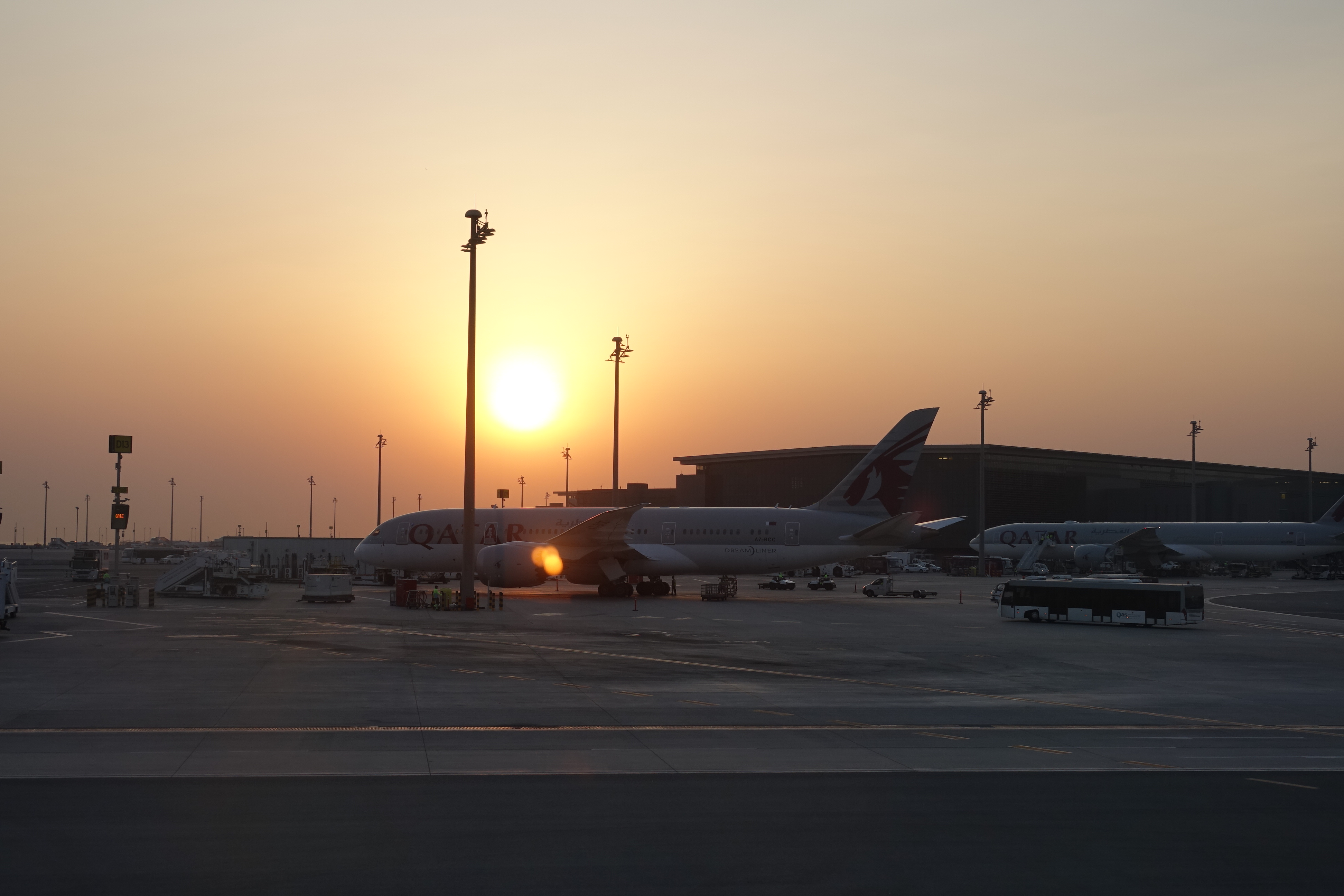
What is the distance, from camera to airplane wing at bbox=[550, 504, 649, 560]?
168ft

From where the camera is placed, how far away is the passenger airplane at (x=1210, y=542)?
8562 cm

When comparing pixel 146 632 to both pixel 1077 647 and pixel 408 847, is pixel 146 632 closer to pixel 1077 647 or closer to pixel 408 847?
pixel 408 847

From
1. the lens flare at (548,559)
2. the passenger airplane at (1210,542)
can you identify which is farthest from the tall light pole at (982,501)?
the lens flare at (548,559)

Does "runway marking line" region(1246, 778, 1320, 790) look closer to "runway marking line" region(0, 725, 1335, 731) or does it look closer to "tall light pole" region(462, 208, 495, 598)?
"runway marking line" region(0, 725, 1335, 731)

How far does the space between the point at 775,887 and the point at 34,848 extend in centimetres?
679

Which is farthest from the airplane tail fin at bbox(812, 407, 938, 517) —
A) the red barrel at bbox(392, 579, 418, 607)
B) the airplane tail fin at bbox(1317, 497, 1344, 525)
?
the airplane tail fin at bbox(1317, 497, 1344, 525)

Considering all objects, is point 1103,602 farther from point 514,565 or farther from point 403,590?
point 403,590

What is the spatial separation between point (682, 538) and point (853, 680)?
31.3 meters

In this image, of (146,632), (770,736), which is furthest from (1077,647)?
(146,632)

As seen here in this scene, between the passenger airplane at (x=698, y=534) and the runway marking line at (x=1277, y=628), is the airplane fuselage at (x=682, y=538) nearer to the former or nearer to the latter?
the passenger airplane at (x=698, y=534)

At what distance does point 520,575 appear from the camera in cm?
4903

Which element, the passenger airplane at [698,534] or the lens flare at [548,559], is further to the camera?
the passenger airplane at [698,534]

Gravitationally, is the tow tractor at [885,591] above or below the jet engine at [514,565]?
below

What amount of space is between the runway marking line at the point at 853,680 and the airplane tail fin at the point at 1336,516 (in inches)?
3178
